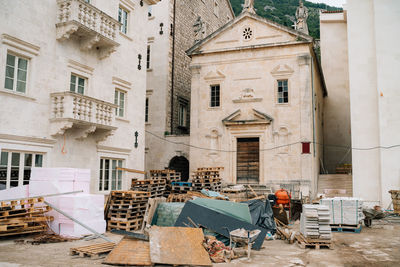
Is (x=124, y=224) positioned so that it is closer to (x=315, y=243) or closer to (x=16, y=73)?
(x=16, y=73)

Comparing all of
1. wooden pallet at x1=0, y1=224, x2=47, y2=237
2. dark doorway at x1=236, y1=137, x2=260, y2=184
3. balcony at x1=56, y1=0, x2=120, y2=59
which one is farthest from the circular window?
wooden pallet at x1=0, y1=224, x2=47, y2=237

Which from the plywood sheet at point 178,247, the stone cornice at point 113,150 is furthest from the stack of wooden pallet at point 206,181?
the plywood sheet at point 178,247

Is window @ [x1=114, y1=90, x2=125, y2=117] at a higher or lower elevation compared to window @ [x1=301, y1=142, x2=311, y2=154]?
higher

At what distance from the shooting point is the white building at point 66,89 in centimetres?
1227

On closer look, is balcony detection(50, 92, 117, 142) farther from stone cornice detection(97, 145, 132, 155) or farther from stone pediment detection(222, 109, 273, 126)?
stone pediment detection(222, 109, 273, 126)

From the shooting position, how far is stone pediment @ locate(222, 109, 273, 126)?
22469 millimetres

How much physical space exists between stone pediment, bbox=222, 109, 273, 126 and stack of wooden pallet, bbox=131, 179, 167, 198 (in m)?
6.95

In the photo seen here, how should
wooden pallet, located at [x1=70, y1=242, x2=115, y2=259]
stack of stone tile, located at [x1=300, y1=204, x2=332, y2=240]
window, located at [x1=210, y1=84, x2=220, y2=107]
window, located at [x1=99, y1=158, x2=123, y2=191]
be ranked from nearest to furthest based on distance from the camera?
1. wooden pallet, located at [x1=70, y1=242, x2=115, y2=259]
2. stack of stone tile, located at [x1=300, y1=204, x2=332, y2=240]
3. window, located at [x1=99, y1=158, x2=123, y2=191]
4. window, located at [x1=210, y1=84, x2=220, y2=107]

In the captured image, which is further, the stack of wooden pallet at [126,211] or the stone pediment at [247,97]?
the stone pediment at [247,97]

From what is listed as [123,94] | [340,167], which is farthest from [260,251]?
[340,167]

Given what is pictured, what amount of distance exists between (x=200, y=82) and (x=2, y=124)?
569 inches

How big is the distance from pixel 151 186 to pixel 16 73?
7487 millimetres

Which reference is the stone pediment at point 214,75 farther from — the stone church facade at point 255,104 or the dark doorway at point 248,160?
the dark doorway at point 248,160

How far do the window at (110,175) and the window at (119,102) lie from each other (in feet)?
7.49
